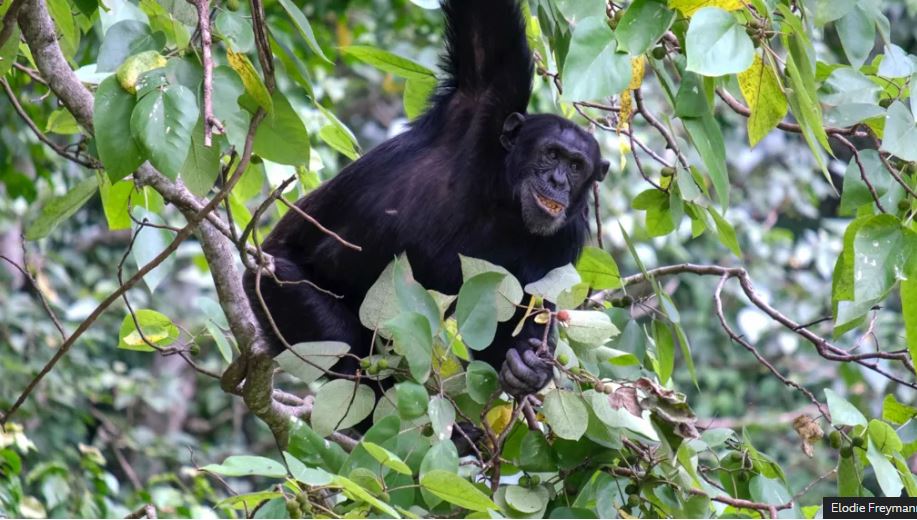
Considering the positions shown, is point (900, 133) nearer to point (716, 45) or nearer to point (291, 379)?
point (716, 45)

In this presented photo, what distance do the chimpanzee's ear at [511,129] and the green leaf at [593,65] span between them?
1809 mm

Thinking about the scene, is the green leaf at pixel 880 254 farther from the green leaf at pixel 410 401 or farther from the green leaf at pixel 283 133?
the green leaf at pixel 283 133

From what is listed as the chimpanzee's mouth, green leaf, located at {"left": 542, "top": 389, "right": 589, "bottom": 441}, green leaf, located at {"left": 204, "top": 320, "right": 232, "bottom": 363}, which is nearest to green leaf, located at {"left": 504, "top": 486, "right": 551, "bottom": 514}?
green leaf, located at {"left": 542, "top": 389, "right": 589, "bottom": 441}

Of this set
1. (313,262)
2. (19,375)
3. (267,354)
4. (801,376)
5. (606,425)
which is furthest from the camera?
(801,376)

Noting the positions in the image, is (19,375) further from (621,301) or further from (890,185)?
(890,185)

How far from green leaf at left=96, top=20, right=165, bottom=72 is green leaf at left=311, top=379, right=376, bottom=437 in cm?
95

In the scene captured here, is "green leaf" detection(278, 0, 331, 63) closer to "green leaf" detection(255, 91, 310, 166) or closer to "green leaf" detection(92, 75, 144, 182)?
"green leaf" detection(255, 91, 310, 166)

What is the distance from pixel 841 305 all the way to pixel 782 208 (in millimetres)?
7396

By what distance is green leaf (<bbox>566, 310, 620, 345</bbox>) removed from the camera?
2.83m

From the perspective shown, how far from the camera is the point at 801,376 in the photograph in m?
9.66

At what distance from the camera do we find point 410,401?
97.7 inches

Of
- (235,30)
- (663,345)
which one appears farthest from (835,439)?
(235,30)

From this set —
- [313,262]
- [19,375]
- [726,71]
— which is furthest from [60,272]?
[726,71]

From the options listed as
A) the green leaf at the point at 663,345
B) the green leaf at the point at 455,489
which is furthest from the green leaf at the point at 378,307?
the green leaf at the point at 663,345
